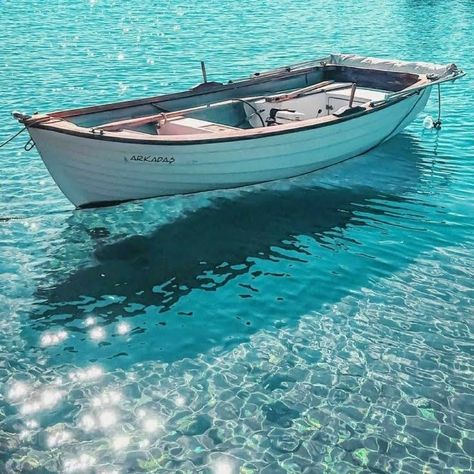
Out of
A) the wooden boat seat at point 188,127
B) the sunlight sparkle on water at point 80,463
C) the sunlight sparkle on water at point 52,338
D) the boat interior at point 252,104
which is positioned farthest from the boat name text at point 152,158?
the sunlight sparkle on water at point 80,463

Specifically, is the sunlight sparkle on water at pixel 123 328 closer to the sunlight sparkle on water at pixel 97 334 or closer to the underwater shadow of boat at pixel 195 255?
the underwater shadow of boat at pixel 195 255

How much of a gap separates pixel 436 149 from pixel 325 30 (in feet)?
74.8

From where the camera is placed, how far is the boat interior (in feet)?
47.4

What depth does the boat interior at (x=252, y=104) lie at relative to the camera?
14438 millimetres

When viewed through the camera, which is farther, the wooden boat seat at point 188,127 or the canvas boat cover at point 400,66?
the canvas boat cover at point 400,66

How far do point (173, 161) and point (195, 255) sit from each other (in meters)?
2.10

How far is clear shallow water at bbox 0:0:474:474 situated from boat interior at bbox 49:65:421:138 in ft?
5.85

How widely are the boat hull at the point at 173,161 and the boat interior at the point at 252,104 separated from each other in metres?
0.52

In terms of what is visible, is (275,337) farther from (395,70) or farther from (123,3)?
(123,3)

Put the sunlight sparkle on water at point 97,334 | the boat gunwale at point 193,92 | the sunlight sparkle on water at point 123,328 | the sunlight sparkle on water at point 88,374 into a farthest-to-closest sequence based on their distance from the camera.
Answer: the boat gunwale at point 193,92, the sunlight sparkle on water at point 123,328, the sunlight sparkle on water at point 97,334, the sunlight sparkle on water at point 88,374

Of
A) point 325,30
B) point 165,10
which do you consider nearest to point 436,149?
point 325,30

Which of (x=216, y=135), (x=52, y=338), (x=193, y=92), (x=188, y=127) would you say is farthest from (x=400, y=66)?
(x=52, y=338)

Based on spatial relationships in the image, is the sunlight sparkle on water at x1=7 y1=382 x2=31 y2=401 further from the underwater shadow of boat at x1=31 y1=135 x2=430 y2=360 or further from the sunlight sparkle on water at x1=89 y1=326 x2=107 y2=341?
the sunlight sparkle on water at x1=89 y1=326 x2=107 y2=341

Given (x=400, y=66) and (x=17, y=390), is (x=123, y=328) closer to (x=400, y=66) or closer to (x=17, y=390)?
(x=17, y=390)
